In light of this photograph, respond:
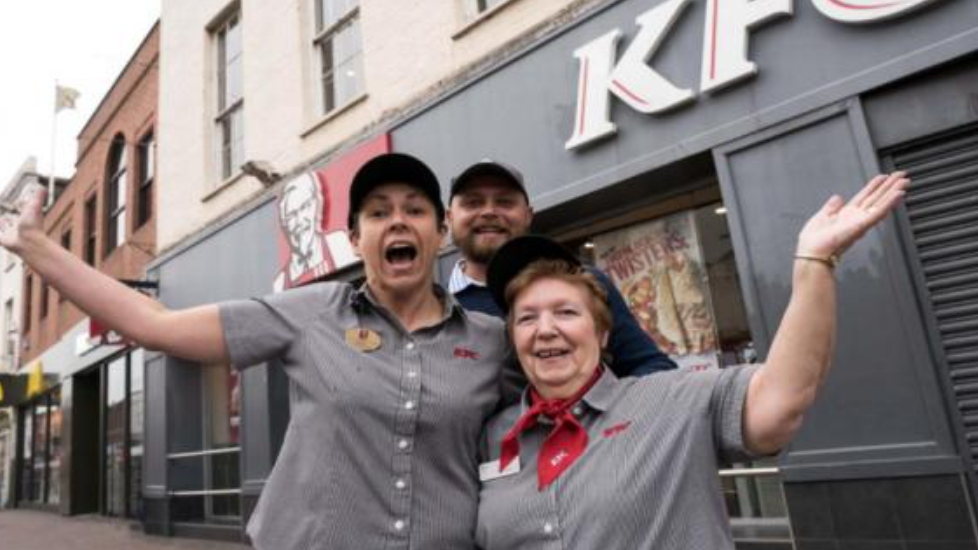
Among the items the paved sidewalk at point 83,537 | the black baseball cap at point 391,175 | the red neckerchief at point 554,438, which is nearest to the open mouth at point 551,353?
the red neckerchief at point 554,438

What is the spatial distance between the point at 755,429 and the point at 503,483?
657mm

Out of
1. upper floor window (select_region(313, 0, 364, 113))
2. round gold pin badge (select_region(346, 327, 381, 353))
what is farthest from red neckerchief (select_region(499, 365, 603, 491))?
upper floor window (select_region(313, 0, 364, 113))

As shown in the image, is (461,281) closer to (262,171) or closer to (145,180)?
(262,171)

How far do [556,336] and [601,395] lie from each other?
0.20 meters

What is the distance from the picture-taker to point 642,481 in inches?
62.9

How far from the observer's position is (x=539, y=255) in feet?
6.86

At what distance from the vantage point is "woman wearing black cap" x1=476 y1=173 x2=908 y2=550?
1.53 meters

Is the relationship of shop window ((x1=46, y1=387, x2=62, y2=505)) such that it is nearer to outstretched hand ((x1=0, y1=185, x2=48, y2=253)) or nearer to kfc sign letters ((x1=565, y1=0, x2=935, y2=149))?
kfc sign letters ((x1=565, y1=0, x2=935, y2=149))

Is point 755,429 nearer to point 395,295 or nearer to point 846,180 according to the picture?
point 395,295

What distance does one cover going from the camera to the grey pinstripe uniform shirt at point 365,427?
171cm

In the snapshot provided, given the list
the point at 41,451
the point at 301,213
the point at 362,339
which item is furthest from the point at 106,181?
the point at 362,339

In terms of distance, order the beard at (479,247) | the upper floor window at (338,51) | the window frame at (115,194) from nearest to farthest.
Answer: the beard at (479,247) → the upper floor window at (338,51) → the window frame at (115,194)

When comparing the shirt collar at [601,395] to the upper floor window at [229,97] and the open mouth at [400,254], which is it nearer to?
the open mouth at [400,254]

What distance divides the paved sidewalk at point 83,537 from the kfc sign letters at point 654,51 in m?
6.29
